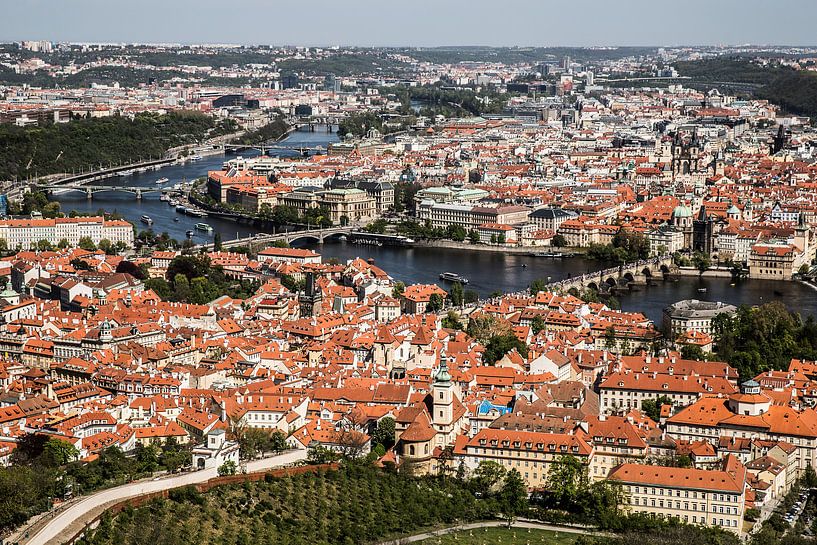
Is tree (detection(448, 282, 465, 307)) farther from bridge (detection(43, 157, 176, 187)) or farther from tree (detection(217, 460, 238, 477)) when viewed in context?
bridge (detection(43, 157, 176, 187))

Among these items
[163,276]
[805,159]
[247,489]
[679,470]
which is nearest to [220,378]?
[247,489]

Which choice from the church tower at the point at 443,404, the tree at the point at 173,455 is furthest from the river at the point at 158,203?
the church tower at the point at 443,404

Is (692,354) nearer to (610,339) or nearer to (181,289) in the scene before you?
(610,339)

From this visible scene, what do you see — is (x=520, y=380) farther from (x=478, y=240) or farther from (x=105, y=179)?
(x=105, y=179)

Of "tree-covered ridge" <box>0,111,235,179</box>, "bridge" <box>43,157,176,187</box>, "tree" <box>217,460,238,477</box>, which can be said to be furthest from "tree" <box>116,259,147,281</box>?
"tree-covered ridge" <box>0,111,235,179</box>

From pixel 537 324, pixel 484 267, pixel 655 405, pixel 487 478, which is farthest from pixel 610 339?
pixel 484 267
